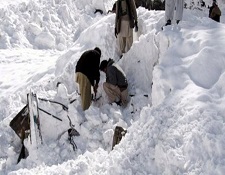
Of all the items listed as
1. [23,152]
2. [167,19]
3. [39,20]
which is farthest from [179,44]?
[39,20]

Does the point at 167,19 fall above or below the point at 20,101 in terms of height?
above

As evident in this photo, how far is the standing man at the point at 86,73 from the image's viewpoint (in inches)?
271

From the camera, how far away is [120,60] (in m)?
7.75

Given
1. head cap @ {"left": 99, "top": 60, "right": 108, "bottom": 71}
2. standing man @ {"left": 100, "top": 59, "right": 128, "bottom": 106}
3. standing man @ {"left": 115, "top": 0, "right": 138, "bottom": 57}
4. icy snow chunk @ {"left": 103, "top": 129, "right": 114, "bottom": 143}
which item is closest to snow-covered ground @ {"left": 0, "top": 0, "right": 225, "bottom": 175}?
icy snow chunk @ {"left": 103, "top": 129, "right": 114, "bottom": 143}

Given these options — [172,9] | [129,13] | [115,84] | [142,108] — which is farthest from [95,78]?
[172,9]

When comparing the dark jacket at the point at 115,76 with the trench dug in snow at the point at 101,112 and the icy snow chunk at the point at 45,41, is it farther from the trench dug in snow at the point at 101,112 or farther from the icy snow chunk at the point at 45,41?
the icy snow chunk at the point at 45,41

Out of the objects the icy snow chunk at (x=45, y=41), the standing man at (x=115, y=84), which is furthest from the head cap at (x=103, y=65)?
the icy snow chunk at (x=45, y=41)

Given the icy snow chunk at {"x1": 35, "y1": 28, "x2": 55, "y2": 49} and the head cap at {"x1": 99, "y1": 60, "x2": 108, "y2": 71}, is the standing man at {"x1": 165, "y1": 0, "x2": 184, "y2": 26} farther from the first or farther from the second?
the icy snow chunk at {"x1": 35, "y1": 28, "x2": 55, "y2": 49}

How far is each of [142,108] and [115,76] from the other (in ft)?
2.98

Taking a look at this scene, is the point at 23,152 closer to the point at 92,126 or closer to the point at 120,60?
the point at 92,126

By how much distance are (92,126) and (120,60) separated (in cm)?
170

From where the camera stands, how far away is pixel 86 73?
6895 millimetres

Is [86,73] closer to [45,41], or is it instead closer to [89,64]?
[89,64]

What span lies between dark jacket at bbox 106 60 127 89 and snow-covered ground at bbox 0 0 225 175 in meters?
0.38
